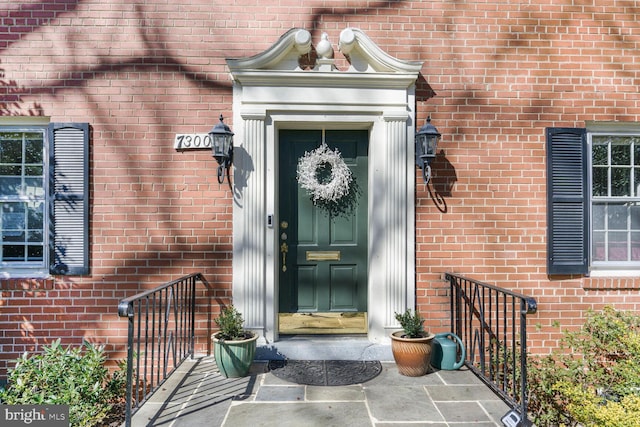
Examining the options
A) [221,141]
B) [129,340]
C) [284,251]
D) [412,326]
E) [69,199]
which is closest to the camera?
[129,340]

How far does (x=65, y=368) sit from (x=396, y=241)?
10.6 feet

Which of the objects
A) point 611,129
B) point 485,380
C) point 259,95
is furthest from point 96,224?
point 611,129

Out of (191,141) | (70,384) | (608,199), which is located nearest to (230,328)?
(70,384)

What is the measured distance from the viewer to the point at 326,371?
3730mm

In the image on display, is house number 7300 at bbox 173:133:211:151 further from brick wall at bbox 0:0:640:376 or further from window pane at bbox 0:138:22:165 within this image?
window pane at bbox 0:138:22:165

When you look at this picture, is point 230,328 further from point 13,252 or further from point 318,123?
point 13,252

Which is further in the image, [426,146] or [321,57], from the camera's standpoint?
[321,57]

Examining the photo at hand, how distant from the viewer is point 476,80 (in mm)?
4227

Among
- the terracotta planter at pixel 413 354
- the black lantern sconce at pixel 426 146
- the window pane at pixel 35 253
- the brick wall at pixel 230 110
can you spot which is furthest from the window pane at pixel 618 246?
the window pane at pixel 35 253

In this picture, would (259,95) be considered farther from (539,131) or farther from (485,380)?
(485,380)

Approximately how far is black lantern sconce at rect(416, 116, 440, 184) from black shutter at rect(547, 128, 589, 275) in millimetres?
1271

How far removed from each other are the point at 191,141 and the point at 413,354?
116 inches

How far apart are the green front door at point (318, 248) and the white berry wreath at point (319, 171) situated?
8 centimetres

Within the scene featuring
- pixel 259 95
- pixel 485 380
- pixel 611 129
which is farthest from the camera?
pixel 611 129
